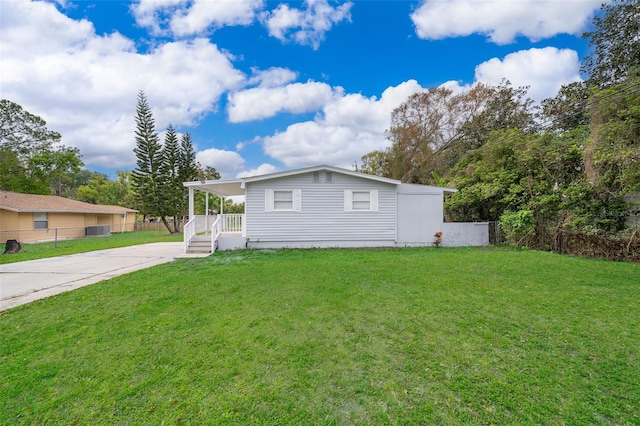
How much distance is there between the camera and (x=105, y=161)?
4128cm

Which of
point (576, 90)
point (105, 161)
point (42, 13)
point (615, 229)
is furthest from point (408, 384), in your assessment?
point (105, 161)

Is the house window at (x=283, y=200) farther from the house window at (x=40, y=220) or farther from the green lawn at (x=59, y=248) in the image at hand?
the house window at (x=40, y=220)

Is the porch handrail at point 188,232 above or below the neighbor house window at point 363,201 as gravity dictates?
below

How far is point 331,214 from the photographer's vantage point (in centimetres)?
1129

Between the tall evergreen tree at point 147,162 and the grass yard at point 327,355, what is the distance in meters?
19.0

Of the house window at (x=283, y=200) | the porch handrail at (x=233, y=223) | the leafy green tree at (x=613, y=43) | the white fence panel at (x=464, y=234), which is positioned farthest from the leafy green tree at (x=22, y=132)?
the leafy green tree at (x=613, y=43)

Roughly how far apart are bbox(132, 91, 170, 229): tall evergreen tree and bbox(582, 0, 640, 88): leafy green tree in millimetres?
27238

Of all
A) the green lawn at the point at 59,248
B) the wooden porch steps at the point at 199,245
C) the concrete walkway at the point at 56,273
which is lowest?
the concrete walkway at the point at 56,273

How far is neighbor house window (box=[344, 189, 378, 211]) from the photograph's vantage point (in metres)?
11.4

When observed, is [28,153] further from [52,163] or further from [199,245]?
[199,245]

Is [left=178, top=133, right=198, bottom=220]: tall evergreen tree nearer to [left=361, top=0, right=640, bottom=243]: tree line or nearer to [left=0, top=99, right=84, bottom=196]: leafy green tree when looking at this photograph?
[left=0, top=99, right=84, bottom=196]: leafy green tree

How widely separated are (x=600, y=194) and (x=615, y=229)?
1.20 metres

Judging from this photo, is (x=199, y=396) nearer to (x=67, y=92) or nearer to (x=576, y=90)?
(x=67, y=92)

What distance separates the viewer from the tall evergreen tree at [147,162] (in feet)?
70.1
